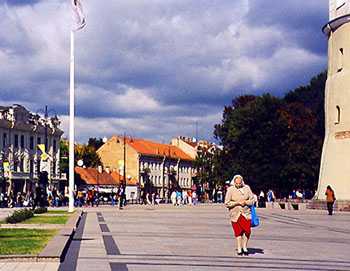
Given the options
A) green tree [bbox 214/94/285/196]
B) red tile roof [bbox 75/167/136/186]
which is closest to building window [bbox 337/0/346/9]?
green tree [bbox 214/94/285/196]

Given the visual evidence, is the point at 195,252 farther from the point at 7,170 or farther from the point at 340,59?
the point at 7,170

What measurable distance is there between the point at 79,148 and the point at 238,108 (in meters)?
51.1

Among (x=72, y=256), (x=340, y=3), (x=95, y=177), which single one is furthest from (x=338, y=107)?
(x=95, y=177)

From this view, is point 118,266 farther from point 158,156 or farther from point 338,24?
point 158,156

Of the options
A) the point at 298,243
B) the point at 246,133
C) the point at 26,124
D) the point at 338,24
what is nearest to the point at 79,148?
the point at 26,124

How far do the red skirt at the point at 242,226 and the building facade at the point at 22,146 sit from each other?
76026 millimetres

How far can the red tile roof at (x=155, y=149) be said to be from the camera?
5266 inches

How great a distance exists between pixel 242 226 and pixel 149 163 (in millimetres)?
121644

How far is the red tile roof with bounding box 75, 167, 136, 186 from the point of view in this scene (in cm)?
11386

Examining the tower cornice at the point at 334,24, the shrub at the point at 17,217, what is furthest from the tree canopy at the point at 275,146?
the shrub at the point at 17,217

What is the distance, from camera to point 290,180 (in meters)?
61.5

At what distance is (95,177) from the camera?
11750 centimetres

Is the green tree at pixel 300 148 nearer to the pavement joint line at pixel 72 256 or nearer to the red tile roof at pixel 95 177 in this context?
the pavement joint line at pixel 72 256

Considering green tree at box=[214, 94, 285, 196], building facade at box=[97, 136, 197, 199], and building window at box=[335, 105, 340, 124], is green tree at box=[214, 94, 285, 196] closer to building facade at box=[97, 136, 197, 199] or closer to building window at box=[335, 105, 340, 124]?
building window at box=[335, 105, 340, 124]
